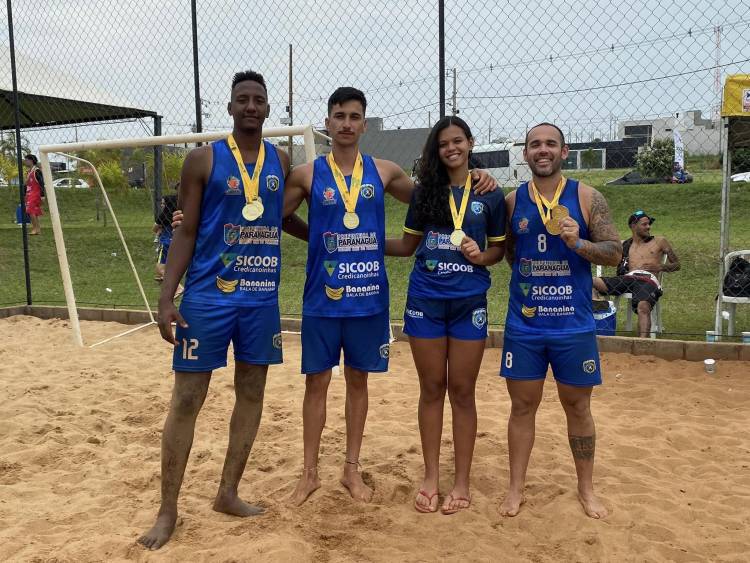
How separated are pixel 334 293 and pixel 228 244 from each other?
58 cm

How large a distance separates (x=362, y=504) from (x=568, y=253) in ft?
5.20

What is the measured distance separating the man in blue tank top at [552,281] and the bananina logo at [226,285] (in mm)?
1313

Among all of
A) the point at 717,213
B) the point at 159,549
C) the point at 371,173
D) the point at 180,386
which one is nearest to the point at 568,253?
the point at 371,173

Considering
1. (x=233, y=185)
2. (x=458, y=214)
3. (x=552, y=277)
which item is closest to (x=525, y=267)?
(x=552, y=277)

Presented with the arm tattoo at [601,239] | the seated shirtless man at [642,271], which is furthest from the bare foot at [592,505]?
the seated shirtless man at [642,271]

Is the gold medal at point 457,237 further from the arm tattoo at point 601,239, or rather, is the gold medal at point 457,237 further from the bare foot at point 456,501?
the bare foot at point 456,501

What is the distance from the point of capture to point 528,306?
10.9 feet

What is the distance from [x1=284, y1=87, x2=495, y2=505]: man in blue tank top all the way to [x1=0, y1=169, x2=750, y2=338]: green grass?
4.12 m

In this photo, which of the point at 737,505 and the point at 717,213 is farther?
the point at 717,213

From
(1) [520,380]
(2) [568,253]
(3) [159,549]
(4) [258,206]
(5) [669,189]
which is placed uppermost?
(5) [669,189]

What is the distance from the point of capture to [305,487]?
11.6 ft

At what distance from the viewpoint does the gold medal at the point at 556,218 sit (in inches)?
125

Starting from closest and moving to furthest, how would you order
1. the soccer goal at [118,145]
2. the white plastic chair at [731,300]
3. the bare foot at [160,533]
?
1. the bare foot at [160,533]
2. the soccer goal at [118,145]
3. the white plastic chair at [731,300]

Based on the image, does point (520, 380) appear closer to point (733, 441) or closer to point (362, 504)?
point (362, 504)
